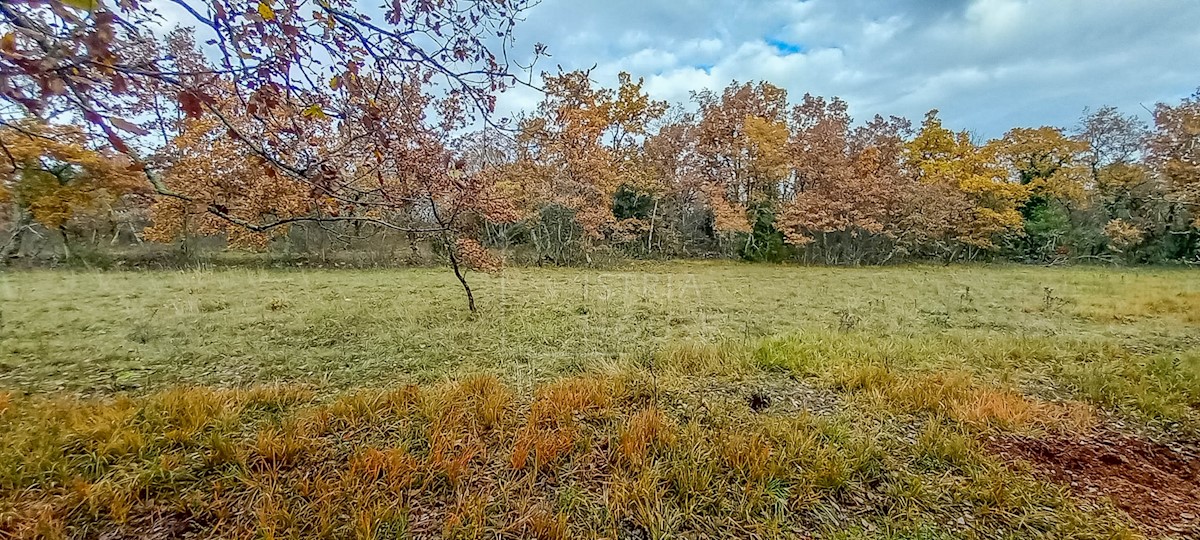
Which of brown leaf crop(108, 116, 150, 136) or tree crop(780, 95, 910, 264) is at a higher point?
tree crop(780, 95, 910, 264)

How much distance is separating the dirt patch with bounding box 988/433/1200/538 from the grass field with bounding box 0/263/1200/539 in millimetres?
11

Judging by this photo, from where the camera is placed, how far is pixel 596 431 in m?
2.22

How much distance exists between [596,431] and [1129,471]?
2196mm

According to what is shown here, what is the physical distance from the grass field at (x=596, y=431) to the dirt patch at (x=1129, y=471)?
1 cm

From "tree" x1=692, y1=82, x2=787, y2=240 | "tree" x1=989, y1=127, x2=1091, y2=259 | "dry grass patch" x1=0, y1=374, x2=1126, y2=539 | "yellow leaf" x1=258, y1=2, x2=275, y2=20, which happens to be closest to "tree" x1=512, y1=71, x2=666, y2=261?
"tree" x1=692, y1=82, x2=787, y2=240

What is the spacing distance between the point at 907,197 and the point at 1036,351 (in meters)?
13.5

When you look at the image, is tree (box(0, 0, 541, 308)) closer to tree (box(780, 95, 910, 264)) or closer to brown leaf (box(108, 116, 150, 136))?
brown leaf (box(108, 116, 150, 136))

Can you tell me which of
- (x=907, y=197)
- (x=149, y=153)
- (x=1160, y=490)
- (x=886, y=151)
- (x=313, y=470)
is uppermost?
(x=886, y=151)

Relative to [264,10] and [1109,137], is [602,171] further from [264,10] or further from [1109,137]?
[1109,137]

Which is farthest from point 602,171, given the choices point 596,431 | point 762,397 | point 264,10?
point 264,10

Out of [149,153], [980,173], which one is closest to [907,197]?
[980,173]

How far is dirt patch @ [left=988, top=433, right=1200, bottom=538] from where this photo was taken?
5.58 feet

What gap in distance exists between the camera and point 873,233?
52.9ft

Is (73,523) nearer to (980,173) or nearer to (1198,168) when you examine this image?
(1198,168)
